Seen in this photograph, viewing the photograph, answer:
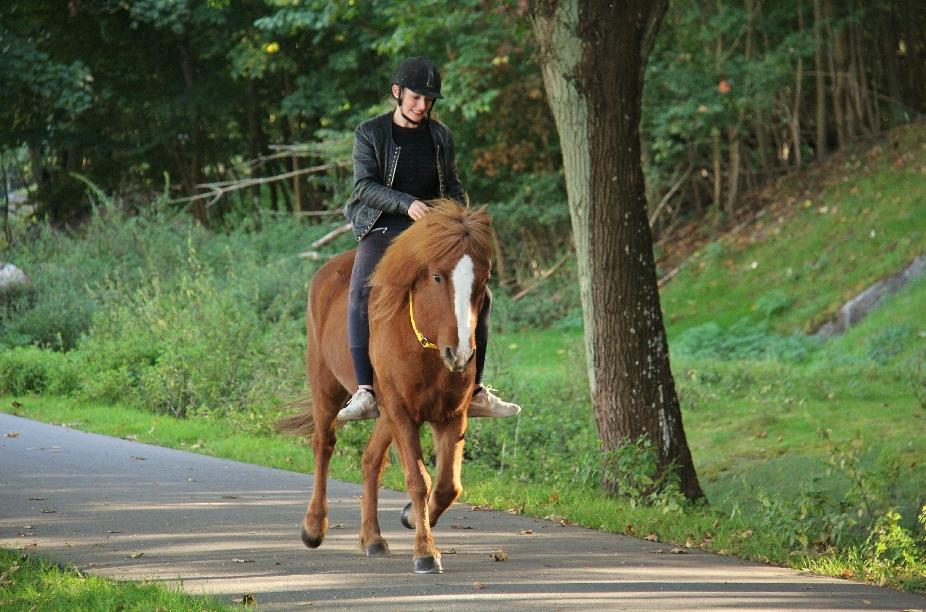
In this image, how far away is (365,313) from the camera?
887 centimetres

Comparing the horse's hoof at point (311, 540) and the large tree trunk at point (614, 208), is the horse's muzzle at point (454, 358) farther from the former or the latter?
the large tree trunk at point (614, 208)

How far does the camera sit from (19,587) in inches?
283

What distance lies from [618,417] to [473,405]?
136 inches

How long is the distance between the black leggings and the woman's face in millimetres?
758

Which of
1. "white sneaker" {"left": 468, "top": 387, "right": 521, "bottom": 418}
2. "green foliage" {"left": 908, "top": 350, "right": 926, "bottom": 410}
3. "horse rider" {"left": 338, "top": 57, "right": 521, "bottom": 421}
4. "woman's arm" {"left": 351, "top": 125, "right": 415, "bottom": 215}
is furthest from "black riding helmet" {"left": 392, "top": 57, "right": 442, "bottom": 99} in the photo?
"green foliage" {"left": 908, "top": 350, "right": 926, "bottom": 410}

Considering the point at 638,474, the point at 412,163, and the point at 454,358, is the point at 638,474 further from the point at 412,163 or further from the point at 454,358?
the point at 454,358

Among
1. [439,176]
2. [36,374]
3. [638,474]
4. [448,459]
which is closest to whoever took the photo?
[448,459]

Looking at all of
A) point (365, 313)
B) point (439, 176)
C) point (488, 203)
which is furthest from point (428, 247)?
point (488, 203)

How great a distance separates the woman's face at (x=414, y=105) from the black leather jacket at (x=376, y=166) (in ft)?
0.44

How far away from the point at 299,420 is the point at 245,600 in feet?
12.0

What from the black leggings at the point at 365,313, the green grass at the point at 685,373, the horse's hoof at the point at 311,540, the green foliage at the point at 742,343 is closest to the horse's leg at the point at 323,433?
the horse's hoof at the point at 311,540

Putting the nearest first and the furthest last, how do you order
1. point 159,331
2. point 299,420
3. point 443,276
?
point 443,276 → point 299,420 → point 159,331

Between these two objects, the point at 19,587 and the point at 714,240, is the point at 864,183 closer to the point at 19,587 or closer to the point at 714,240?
the point at 714,240

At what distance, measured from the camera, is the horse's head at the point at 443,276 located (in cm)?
771
